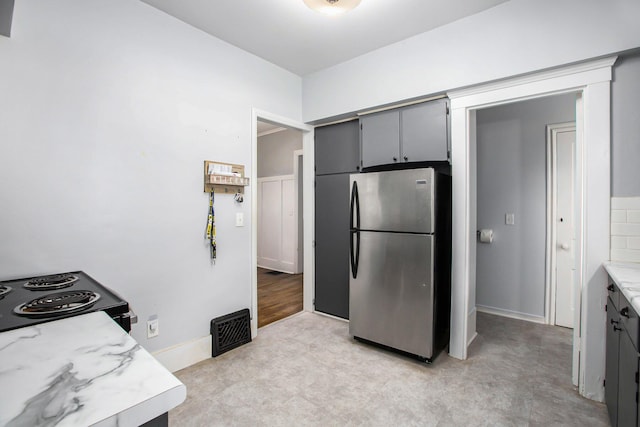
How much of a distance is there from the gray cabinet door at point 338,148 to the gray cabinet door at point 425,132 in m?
0.57

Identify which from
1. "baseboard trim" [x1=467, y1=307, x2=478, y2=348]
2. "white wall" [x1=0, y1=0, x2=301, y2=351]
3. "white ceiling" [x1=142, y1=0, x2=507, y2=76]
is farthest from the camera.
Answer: "baseboard trim" [x1=467, y1=307, x2=478, y2=348]

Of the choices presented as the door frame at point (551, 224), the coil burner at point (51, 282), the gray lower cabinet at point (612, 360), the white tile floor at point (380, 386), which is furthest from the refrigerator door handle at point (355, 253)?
the door frame at point (551, 224)

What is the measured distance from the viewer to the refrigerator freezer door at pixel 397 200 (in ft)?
7.52

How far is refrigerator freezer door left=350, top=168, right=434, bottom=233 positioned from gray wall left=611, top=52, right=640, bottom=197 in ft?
3.59

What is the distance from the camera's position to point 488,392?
202cm

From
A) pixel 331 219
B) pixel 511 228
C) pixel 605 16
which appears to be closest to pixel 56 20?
pixel 331 219

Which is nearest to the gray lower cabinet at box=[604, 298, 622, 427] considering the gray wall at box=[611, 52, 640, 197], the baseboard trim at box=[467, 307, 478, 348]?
the gray wall at box=[611, 52, 640, 197]

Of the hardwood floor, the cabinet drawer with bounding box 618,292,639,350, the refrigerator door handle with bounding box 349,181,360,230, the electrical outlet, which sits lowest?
the hardwood floor

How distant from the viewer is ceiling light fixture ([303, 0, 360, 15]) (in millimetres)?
1867

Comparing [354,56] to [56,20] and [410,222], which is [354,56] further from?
[56,20]

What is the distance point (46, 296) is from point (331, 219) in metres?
2.46

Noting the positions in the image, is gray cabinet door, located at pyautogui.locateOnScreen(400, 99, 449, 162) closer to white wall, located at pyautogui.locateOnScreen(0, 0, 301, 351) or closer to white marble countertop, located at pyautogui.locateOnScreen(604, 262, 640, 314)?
white marble countertop, located at pyautogui.locateOnScreen(604, 262, 640, 314)

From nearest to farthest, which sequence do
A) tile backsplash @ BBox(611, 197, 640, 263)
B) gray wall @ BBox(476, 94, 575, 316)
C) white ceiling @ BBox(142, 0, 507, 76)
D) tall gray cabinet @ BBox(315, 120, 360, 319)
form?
tile backsplash @ BBox(611, 197, 640, 263)
white ceiling @ BBox(142, 0, 507, 76)
gray wall @ BBox(476, 94, 575, 316)
tall gray cabinet @ BBox(315, 120, 360, 319)

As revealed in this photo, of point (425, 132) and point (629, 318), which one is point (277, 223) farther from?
point (629, 318)
